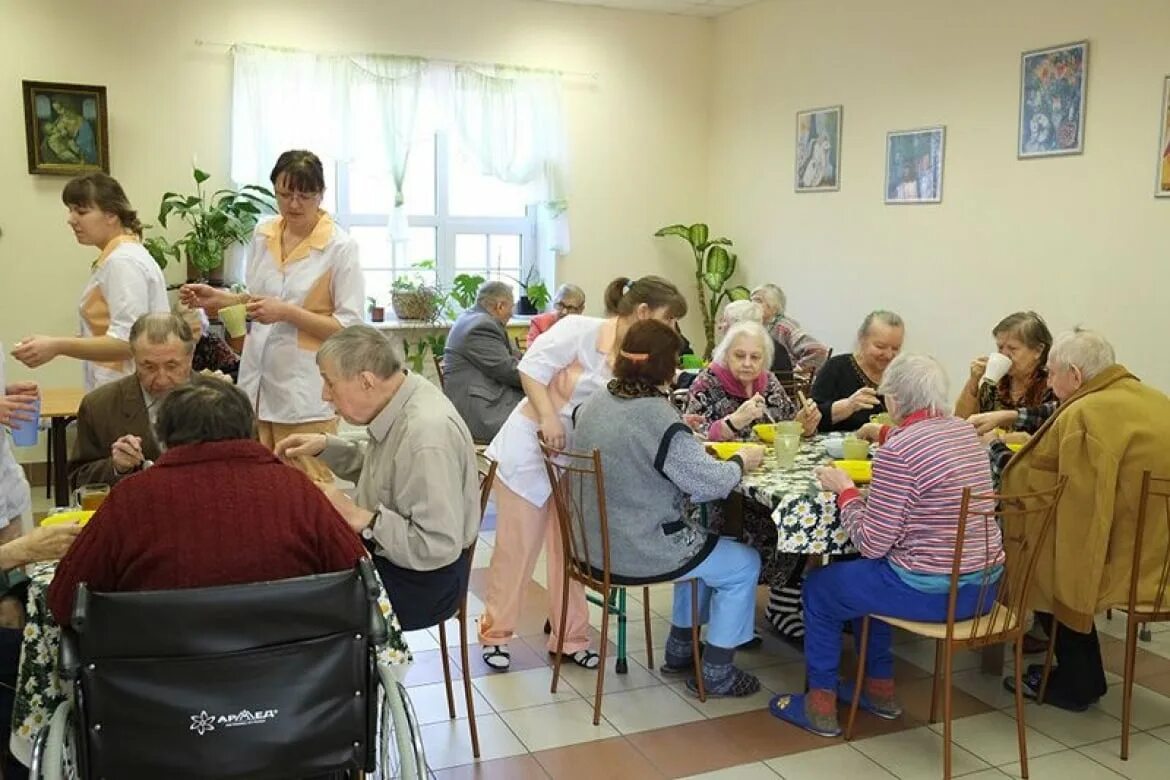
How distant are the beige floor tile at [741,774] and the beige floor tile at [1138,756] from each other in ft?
3.01

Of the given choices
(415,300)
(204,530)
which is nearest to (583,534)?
(204,530)

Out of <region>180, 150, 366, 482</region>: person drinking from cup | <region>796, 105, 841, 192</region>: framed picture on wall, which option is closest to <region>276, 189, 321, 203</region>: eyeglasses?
<region>180, 150, 366, 482</region>: person drinking from cup

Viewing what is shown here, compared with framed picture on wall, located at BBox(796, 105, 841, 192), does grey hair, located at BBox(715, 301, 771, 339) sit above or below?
below

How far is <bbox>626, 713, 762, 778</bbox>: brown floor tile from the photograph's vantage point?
2.92 metres

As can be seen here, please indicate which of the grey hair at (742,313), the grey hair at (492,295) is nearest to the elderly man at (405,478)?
the grey hair at (742,313)

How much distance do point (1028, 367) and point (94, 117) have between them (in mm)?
5029

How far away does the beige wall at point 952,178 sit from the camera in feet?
16.1

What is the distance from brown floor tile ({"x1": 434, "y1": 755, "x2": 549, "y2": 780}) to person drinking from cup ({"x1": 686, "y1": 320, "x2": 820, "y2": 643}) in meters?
1.12

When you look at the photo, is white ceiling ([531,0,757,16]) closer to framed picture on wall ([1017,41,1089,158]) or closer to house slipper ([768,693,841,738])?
framed picture on wall ([1017,41,1089,158])

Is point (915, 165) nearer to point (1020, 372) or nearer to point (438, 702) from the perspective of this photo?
point (1020, 372)

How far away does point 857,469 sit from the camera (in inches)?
126

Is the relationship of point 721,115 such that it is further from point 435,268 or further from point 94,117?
point 94,117

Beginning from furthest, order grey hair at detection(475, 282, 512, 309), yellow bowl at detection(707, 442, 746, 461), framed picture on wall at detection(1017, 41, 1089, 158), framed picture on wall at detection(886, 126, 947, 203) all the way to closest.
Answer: framed picture on wall at detection(886, 126, 947, 203) < grey hair at detection(475, 282, 512, 309) < framed picture on wall at detection(1017, 41, 1089, 158) < yellow bowl at detection(707, 442, 746, 461)

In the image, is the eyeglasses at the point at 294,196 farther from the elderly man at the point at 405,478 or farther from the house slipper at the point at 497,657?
the house slipper at the point at 497,657
